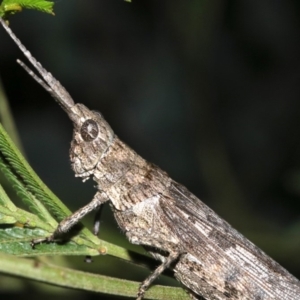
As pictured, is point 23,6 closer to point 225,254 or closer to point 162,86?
point 225,254

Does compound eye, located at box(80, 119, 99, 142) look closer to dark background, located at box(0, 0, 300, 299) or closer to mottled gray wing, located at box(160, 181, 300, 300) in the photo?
mottled gray wing, located at box(160, 181, 300, 300)

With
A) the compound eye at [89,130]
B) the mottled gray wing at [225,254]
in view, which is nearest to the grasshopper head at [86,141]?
the compound eye at [89,130]

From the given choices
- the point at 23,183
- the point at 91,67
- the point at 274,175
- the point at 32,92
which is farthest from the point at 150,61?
the point at 23,183

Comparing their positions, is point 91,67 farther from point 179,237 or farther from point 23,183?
point 23,183

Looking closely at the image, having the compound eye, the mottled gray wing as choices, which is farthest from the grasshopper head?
the mottled gray wing

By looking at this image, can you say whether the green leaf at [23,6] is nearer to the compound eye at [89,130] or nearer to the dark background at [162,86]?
the compound eye at [89,130]

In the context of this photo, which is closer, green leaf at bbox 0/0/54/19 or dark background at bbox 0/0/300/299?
green leaf at bbox 0/0/54/19

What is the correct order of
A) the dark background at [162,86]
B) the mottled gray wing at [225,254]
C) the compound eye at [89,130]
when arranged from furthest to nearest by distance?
the dark background at [162,86], the compound eye at [89,130], the mottled gray wing at [225,254]
